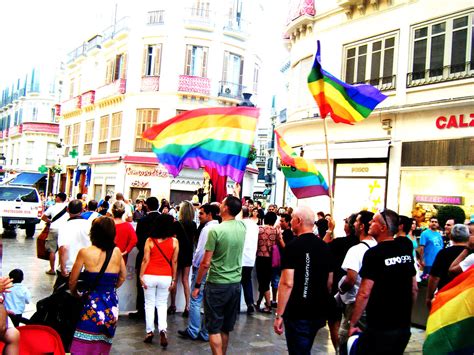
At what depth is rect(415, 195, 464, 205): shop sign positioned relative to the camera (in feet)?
45.1

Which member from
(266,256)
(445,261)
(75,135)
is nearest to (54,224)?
(266,256)

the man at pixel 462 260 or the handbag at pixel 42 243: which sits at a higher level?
the man at pixel 462 260

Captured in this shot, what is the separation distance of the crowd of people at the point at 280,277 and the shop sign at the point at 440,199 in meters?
7.67

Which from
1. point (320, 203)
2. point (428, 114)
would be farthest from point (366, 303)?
point (320, 203)

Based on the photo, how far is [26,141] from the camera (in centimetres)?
5438

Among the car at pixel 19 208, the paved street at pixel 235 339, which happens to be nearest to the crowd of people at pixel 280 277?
the paved street at pixel 235 339

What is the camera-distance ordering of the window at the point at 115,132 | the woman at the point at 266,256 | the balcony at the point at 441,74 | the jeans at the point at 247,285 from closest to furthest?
the jeans at the point at 247,285, the woman at the point at 266,256, the balcony at the point at 441,74, the window at the point at 115,132

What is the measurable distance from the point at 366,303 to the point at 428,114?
38.3ft

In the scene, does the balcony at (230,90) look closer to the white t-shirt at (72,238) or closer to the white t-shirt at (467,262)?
the white t-shirt at (72,238)

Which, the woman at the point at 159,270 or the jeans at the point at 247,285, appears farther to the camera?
the jeans at the point at 247,285

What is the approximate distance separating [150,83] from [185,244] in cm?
2365

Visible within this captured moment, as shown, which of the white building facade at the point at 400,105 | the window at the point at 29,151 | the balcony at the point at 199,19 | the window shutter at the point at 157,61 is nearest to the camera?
the white building facade at the point at 400,105

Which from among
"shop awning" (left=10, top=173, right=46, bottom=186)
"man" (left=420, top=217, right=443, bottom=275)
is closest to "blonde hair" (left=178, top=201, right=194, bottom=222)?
"man" (left=420, top=217, right=443, bottom=275)

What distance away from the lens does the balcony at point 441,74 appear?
45.0 ft
